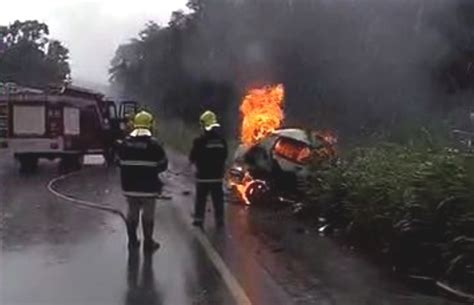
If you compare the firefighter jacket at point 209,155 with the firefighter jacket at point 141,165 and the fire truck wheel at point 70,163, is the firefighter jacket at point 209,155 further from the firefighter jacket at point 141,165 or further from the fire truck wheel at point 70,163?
the fire truck wheel at point 70,163

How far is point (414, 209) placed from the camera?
10.3 m

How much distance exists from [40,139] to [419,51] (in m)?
14.9

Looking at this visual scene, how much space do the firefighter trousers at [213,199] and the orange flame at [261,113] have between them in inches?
182

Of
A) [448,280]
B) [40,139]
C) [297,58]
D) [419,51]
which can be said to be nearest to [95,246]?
[448,280]

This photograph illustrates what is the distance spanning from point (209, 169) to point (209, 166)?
0.06m

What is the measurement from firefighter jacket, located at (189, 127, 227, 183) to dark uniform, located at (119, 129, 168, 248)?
218cm

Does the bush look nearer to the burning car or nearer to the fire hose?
the burning car

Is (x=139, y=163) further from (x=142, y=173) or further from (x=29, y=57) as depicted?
(x=29, y=57)

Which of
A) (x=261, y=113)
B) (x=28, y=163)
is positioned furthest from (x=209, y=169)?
(x=28, y=163)

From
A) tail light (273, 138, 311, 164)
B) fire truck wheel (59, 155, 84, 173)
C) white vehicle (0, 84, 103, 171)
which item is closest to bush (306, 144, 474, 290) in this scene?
tail light (273, 138, 311, 164)

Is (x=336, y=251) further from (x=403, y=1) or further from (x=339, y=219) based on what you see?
(x=403, y=1)

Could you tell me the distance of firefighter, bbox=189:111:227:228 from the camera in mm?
14055

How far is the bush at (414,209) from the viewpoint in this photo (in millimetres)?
9367

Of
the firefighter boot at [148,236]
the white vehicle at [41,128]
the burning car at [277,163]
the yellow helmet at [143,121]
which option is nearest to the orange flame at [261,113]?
the burning car at [277,163]
